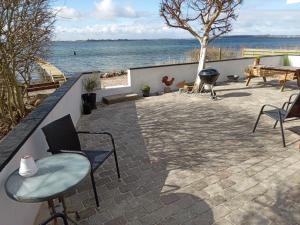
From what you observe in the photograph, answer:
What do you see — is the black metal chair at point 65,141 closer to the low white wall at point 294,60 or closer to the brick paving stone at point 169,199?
the brick paving stone at point 169,199

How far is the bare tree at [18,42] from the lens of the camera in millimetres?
5277

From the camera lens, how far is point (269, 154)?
14.4ft

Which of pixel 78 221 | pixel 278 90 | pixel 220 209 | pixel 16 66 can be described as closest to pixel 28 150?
pixel 78 221

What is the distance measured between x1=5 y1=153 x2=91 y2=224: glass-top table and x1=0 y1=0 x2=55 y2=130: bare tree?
385cm

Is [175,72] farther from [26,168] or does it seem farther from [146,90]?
[26,168]

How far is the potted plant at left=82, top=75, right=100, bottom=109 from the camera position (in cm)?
764

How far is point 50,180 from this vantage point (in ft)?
7.33

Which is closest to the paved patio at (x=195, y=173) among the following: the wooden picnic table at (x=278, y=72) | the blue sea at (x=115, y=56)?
the wooden picnic table at (x=278, y=72)

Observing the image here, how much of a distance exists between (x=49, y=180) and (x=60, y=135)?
124 centimetres

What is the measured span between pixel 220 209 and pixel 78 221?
1615 millimetres

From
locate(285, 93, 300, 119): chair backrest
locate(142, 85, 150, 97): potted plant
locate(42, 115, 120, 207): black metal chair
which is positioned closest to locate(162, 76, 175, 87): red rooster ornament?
locate(142, 85, 150, 97): potted plant

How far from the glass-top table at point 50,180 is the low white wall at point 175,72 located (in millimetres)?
6867

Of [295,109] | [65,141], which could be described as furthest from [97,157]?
[295,109]

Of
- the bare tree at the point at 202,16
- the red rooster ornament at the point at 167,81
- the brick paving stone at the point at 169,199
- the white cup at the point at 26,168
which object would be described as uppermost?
the bare tree at the point at 202,16
